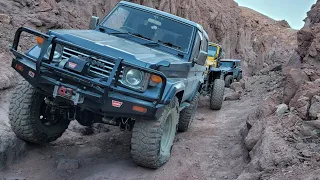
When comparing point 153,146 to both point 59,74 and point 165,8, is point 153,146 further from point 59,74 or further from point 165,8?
point 165,8

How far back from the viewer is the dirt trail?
15.9 ft

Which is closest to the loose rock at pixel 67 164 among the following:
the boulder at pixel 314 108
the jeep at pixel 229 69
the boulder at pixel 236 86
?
the boulder at pixel 314 108

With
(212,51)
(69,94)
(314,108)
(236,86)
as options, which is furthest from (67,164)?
(236,86)

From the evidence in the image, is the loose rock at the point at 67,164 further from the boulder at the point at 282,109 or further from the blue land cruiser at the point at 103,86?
the boulder at the point at 282,109

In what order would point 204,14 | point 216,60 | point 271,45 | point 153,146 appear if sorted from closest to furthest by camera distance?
point 153,146, point 216,60, point 204,14, point 271,45

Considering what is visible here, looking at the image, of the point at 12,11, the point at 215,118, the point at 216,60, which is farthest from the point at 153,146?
the point at 216,60

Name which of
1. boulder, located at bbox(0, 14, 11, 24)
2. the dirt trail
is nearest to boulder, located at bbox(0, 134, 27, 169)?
the dirt trail

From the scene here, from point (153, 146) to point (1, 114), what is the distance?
9.66 ft

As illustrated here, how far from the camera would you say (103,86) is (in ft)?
13.6

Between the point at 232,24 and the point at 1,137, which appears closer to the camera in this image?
the point at 1,137

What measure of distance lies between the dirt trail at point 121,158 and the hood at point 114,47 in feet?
4.54

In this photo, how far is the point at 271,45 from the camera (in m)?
46.1

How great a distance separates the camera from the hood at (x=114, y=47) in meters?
4.50

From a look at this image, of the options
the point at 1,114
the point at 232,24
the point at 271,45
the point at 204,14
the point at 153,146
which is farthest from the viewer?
the point at 271,45
